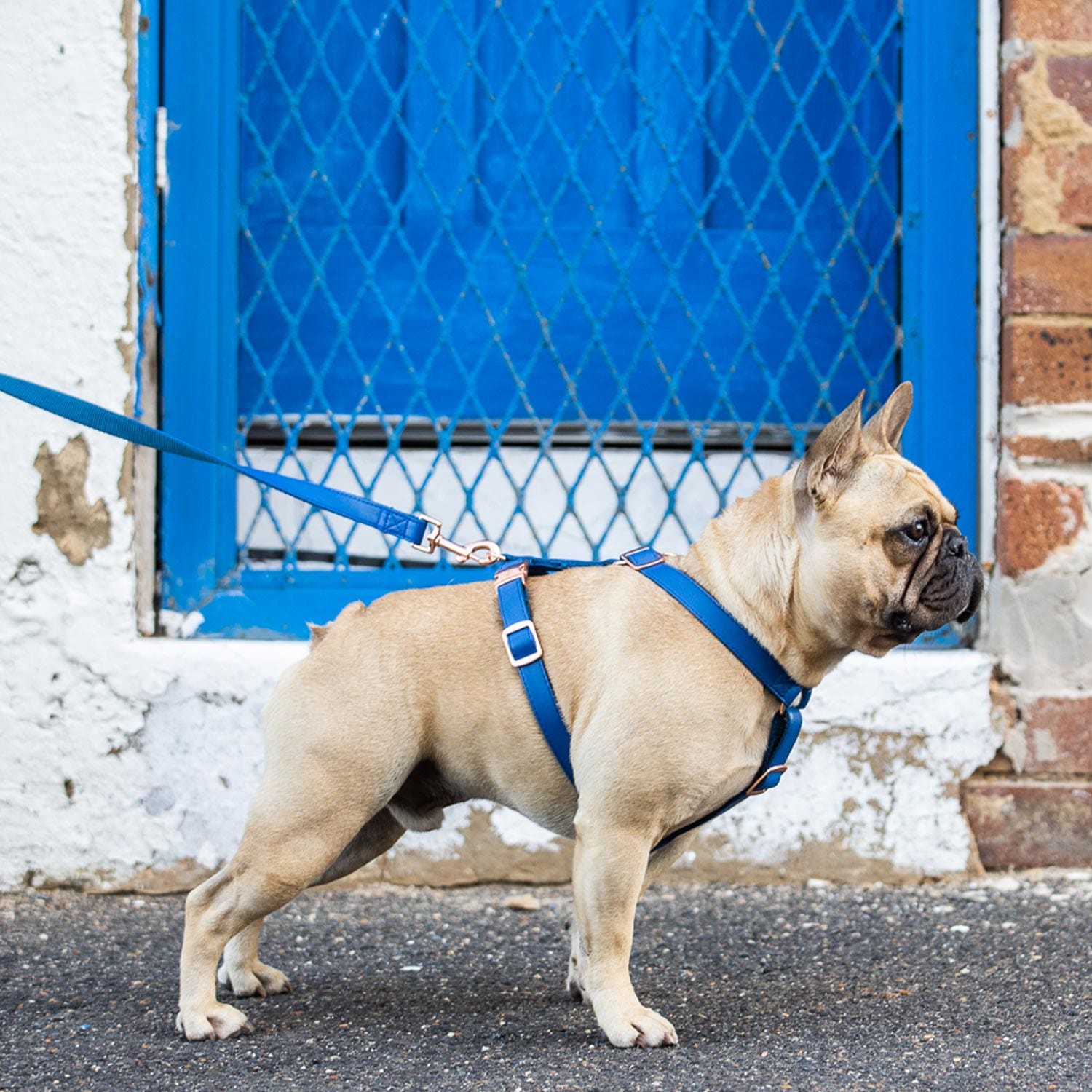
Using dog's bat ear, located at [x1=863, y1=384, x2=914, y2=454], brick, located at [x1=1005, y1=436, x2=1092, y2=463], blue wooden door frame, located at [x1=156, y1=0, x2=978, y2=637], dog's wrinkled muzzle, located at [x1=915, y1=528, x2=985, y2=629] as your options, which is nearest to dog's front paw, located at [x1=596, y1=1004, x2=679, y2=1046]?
dog's wrinkled muzzle, located at [x1=915, y1=528, x2=985, y2=629]

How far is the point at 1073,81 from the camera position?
4.10m

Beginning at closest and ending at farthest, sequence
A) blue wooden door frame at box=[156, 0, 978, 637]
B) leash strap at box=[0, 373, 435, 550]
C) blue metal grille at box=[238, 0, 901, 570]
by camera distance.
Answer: leash strap at box=[0, 373, 435, 550] → blue wooden door frame at box=[156, 0, 978, 637] → blue metal grille at box=[238, 0, 901, 570]

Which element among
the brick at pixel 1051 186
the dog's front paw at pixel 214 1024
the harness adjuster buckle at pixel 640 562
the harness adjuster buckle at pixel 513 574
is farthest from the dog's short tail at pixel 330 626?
the brick at pixel 1051 186

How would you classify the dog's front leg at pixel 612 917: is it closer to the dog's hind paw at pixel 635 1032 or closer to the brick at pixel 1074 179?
the dog's hind paw at pixel 635 1032

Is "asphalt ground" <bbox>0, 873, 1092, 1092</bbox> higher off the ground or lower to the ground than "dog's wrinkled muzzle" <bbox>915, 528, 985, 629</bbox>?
lower

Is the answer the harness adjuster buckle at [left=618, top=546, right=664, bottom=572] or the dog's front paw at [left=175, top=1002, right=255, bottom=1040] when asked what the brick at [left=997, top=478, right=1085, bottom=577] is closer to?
the harness adjuster buckle at [left=618, top=546, right=664, bottom=572]

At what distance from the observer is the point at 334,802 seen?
2.82 meters

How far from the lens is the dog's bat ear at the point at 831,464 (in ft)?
8.87

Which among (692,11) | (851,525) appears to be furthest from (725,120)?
(851,525)

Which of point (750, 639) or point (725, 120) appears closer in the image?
point (750, 639)

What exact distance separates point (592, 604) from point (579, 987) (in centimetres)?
97

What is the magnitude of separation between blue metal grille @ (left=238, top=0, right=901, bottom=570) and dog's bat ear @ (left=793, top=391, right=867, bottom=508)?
1.60 meters

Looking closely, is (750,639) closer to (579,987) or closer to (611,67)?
(579,987)

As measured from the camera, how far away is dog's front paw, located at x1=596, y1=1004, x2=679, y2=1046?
9.07ft
